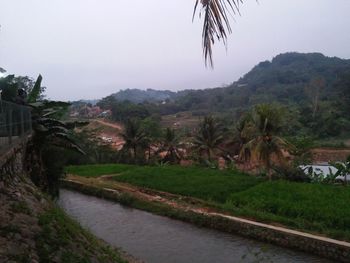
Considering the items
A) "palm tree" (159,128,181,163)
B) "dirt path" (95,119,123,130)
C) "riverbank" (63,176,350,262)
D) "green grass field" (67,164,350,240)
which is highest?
"dirt path" (95,119,123,130)

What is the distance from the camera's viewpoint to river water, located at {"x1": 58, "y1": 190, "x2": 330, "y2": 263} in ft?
43.1

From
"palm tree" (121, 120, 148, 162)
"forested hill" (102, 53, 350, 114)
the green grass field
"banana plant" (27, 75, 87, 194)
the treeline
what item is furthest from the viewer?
"forested hill" (102, 53, 350, 114)

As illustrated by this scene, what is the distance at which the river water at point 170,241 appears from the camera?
13133 mm

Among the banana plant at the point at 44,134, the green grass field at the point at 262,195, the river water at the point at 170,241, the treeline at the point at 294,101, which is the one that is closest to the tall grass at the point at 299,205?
the green grass field at the point at 262,195

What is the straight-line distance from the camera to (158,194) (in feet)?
73.7

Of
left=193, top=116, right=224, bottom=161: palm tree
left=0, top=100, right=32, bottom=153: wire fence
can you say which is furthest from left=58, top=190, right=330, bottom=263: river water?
left=193, top=116, right=224, bottom=161: palm tree

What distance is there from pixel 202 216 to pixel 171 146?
20220 mm

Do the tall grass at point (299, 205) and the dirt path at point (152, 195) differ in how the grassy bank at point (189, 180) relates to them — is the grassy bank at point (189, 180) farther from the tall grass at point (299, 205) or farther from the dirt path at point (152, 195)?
the tall grass at point (299, 205)

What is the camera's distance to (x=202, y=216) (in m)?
17.1

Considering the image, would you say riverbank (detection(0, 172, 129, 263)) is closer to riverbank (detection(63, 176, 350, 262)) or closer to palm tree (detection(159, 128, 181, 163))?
riverbank (detection(63, 176, 350, 262))

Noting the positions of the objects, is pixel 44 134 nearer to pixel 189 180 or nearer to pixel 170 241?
pixel 170 241

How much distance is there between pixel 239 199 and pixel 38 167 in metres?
9.13

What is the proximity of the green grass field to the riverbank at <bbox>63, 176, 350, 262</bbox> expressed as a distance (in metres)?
0.68

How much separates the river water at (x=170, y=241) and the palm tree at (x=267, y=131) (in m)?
7.70
